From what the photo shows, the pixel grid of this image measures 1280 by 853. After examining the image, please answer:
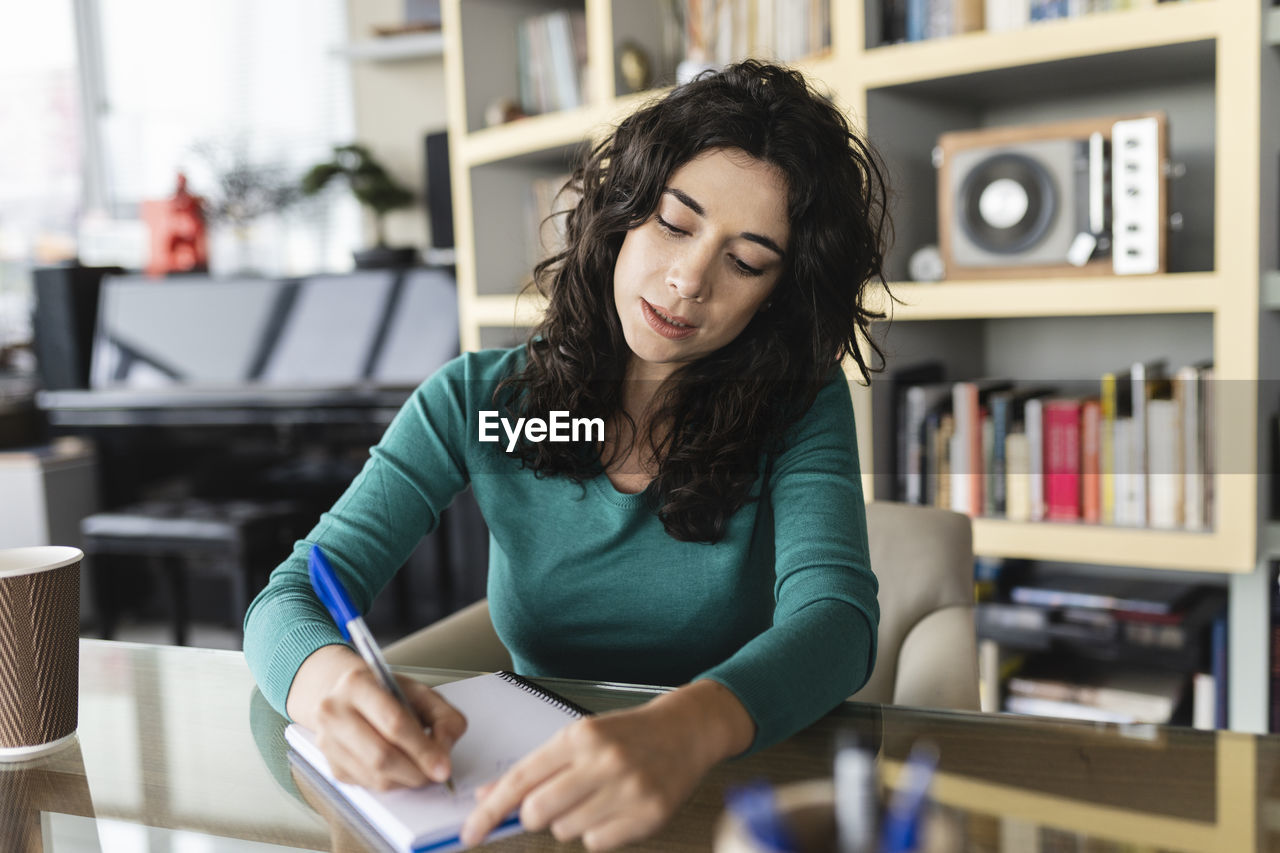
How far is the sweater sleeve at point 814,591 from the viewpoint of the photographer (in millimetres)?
694

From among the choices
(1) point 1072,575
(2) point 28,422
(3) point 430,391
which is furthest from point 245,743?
(2) point 28,422

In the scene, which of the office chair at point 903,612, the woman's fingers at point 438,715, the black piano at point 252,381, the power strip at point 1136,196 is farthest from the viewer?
the black piano at point 252,381

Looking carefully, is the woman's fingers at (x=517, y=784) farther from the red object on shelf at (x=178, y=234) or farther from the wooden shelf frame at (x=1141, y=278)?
the red object on shelf at (x=178, y=234)

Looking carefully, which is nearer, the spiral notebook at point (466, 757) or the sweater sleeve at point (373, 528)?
the spiral notebook at point (466, 757)

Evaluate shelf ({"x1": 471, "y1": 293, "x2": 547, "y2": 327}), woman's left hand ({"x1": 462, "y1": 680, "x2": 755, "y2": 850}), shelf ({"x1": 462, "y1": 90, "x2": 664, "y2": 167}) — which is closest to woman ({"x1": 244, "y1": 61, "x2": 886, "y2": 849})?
woman's left hand ({"x1": 462, "y1": 680, "x2": 755, "y2": 850})

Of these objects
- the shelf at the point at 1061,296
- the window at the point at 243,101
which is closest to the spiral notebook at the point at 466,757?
the shelf at the point at 1061,296

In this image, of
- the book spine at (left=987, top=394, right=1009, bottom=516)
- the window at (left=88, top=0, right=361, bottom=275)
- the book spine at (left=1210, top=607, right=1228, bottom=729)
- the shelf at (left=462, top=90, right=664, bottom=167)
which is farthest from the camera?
the window at (left=88, top=0, right=361, bottom=275)

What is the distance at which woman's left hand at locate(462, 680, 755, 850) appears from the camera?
54 centimetres

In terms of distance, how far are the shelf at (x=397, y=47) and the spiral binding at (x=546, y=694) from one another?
2.78 m

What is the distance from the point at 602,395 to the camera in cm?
108

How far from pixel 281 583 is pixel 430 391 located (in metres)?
0.27

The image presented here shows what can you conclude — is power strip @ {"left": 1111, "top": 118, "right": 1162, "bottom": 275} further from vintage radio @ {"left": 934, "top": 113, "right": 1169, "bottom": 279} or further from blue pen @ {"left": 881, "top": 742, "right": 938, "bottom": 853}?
blue pen @ {"left": 881, "top": 742, "right": 938, "bottom": 853}

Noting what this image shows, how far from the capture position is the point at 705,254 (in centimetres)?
92

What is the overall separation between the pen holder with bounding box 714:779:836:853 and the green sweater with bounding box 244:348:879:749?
1.58ft
